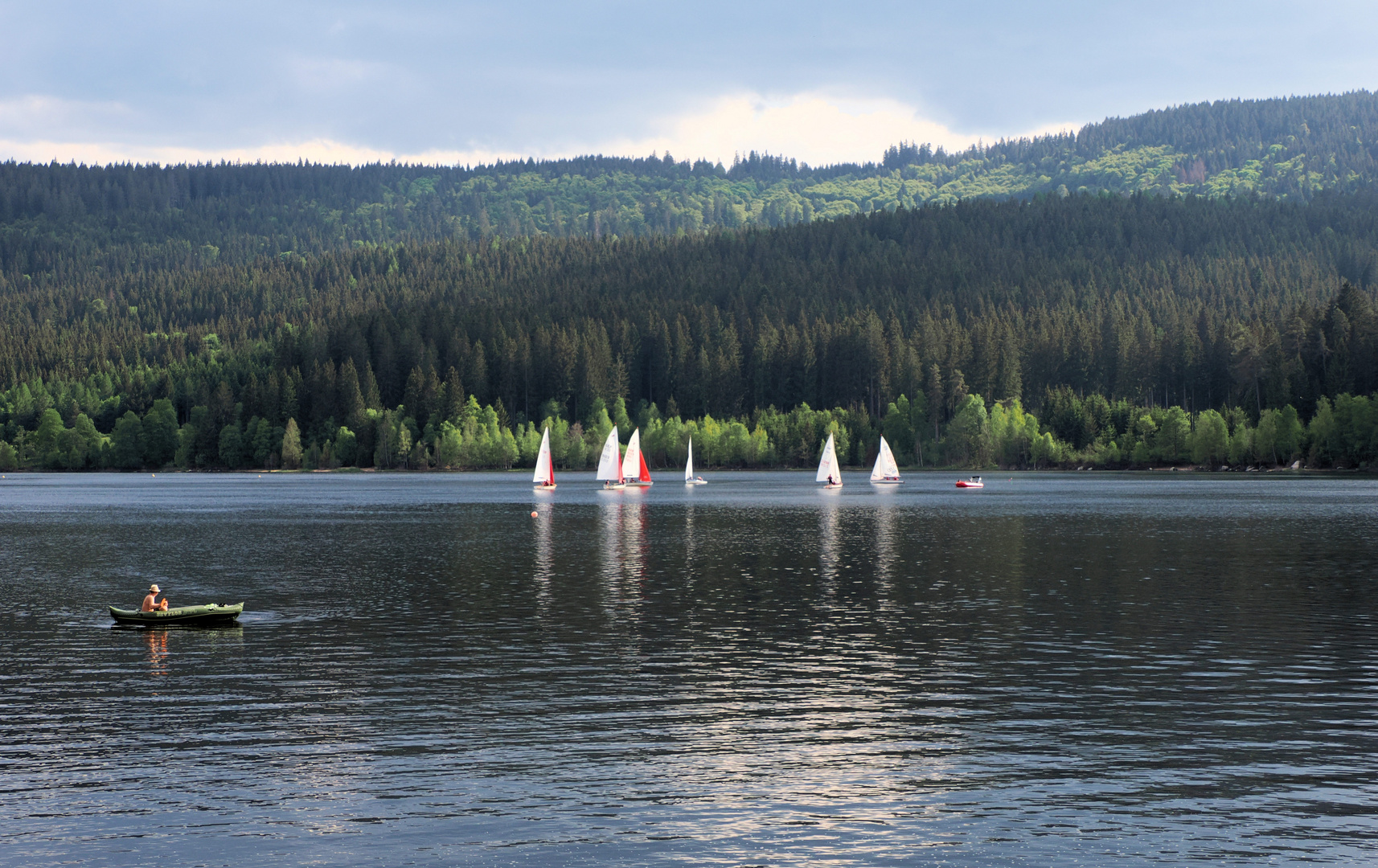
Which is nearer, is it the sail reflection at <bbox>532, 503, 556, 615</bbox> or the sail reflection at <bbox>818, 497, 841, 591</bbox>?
the sail reflection at <bbox>532, 503, 556, 615</bbox>

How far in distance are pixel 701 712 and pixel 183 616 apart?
25.1 metres

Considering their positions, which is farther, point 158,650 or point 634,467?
point 634,467

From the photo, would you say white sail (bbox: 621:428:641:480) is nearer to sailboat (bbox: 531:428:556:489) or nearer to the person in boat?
sailboat (bbox: 531:428:556:489)

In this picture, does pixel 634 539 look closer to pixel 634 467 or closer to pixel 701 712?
pixel 701 712

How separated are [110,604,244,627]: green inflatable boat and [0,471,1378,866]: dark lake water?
86cm

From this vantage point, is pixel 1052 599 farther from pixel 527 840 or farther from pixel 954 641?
pixel 527 840

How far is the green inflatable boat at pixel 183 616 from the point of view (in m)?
48.6

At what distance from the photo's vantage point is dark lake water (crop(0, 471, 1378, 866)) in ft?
74.7

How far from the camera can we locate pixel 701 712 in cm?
3316

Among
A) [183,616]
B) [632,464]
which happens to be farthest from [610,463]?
[183,616]

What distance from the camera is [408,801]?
81.3ft

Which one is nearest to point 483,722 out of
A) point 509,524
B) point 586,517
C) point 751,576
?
point 751,576

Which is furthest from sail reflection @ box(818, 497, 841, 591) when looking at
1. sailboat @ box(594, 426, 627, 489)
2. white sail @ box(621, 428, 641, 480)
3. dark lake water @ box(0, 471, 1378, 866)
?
white sail @ box(621, 428, 641, 480)

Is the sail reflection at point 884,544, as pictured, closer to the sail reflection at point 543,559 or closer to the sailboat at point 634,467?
the sail reflection at point 543,559
